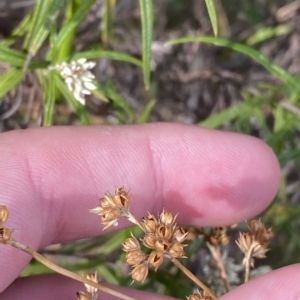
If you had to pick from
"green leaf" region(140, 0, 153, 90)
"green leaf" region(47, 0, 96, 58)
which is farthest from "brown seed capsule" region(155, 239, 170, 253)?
"green leaf" region(47, 0, 96, 58)

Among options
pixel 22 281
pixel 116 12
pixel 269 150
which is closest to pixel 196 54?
pixel 116 12

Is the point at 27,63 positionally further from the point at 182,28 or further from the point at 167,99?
the point at 182,28

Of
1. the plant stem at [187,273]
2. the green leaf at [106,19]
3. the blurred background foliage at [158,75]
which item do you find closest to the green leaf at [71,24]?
the blurred background foliage at [158,75]

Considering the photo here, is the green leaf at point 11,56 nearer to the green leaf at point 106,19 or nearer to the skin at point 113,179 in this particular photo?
the skin at point 113,179

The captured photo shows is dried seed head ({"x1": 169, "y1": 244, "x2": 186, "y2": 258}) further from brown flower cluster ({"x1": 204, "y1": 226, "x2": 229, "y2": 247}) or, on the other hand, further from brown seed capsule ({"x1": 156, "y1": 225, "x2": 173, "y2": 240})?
brown flower cluster ({"x1": 204, "y1": 226, "x2": 229, "y2": 247})

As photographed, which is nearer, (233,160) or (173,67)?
(233,160)

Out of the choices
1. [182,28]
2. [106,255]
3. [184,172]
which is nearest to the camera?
[184,172]

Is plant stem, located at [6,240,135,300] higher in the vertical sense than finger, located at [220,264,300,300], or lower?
higher
